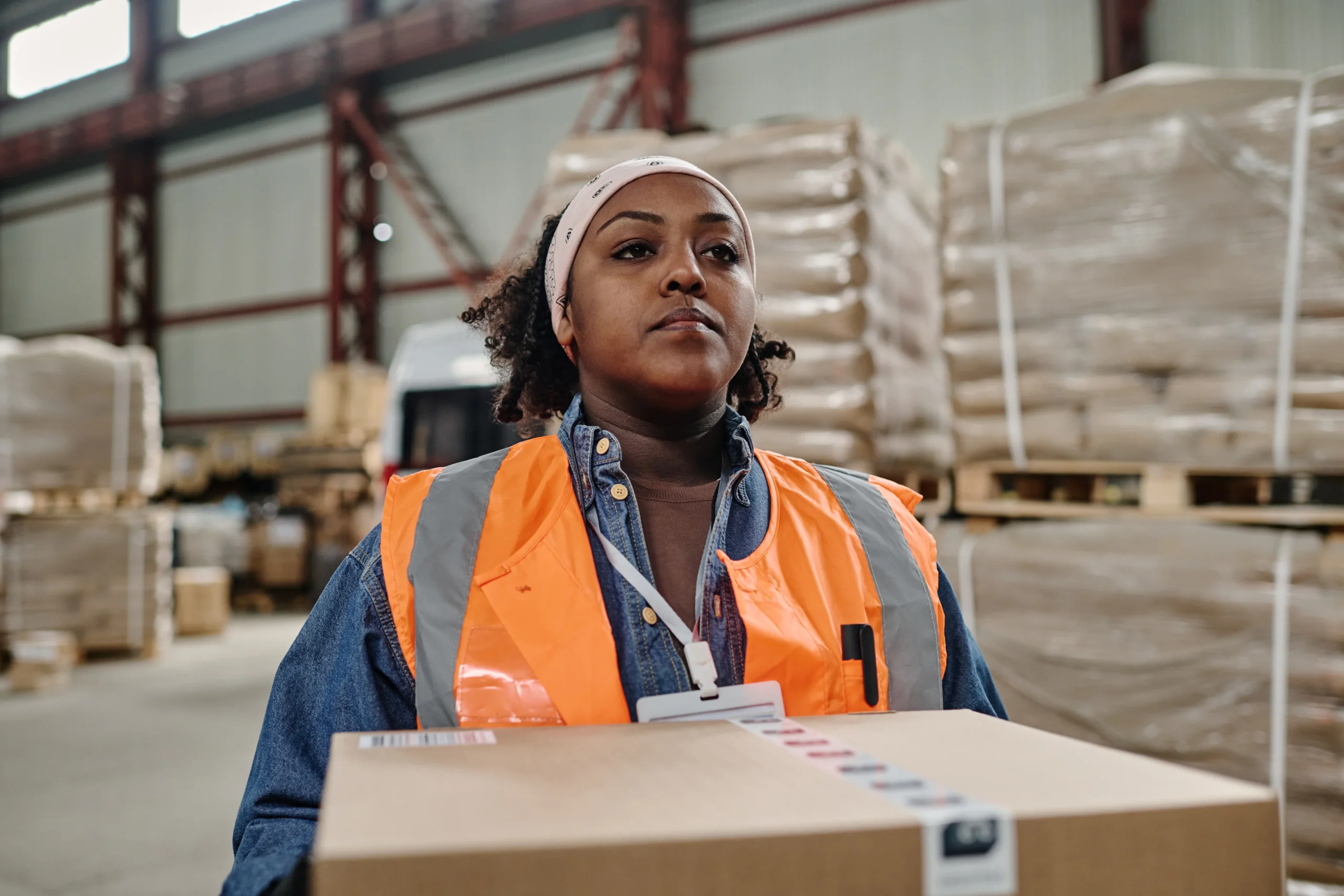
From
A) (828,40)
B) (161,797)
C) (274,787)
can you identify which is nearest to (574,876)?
(274,787)

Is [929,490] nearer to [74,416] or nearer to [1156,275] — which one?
[1156,275]

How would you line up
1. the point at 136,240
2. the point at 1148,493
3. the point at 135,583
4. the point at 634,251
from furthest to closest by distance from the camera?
the point at 136,240, the point at 135,583, the point at 1148,493, the point at 634,251

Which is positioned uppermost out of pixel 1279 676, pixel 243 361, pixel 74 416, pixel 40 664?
pixel 243 361

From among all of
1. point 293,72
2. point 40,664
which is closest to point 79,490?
point 40,664

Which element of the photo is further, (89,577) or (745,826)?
(89,577)

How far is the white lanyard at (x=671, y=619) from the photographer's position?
1173 mm

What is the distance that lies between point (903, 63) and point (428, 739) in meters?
8.25

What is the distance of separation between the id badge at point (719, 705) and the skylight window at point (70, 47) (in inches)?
600

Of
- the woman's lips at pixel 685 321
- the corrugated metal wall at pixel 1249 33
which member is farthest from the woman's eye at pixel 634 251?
the corrugated metal wall at pixel 1249 33

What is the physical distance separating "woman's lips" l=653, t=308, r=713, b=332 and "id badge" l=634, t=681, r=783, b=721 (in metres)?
0.48

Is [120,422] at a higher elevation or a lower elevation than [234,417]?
lower

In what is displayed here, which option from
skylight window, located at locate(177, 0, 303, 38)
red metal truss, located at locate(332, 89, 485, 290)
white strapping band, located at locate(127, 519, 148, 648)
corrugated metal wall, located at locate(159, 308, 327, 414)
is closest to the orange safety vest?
white strapping band, located at locate(127, 519, 148, 648)

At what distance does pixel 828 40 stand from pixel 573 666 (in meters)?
8.34

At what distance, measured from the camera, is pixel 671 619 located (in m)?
1.23
